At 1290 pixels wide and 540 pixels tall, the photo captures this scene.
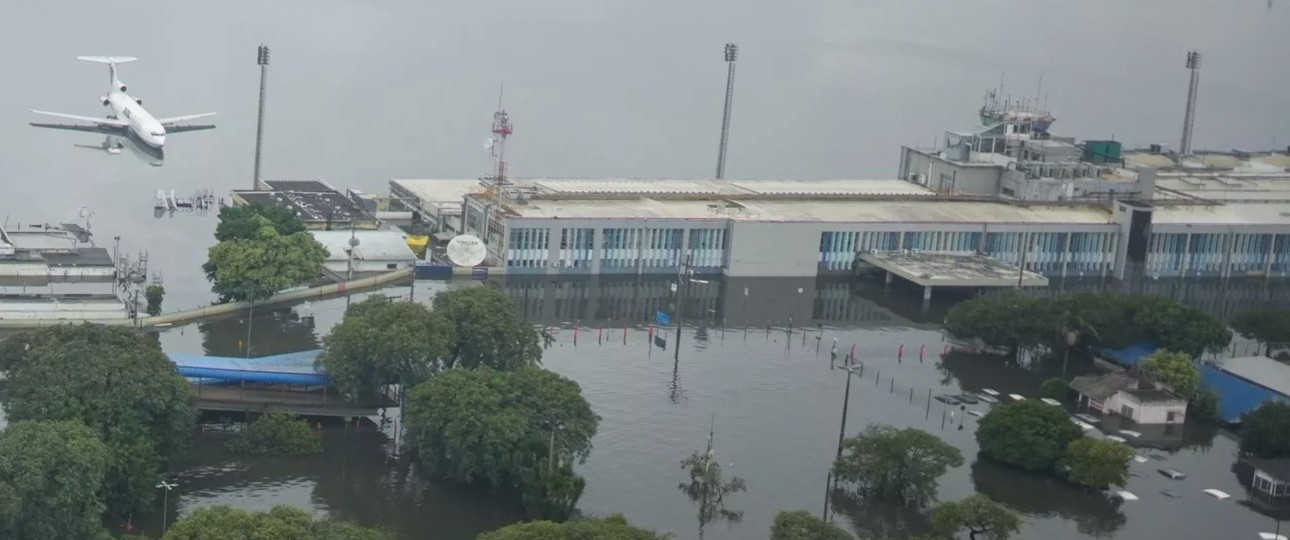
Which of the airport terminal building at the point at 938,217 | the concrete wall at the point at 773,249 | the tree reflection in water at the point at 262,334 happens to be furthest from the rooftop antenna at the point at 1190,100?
the tree reflection in water at the point at 262,334

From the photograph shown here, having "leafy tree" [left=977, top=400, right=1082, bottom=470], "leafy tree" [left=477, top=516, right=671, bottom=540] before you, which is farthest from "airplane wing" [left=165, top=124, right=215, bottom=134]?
"leafy tree" [left=477, top=516, right=671, bottom=540]

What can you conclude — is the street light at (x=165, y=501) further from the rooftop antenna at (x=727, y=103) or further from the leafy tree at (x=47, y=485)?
the rooftop antenna at (x=727, y=103)

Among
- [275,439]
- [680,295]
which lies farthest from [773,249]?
[275,439]

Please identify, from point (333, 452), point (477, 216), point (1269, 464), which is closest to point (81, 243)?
point (477, 216)

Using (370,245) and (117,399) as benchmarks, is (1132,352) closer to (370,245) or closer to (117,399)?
(370,245)

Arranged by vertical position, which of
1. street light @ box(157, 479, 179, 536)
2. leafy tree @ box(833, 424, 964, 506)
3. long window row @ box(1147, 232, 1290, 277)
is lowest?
street light @ box(157, 479, 179, 536)

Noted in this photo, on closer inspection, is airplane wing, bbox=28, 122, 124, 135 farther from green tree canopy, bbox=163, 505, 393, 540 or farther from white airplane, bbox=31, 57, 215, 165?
green tree canopy, bbox=163, 505, 393, 540
